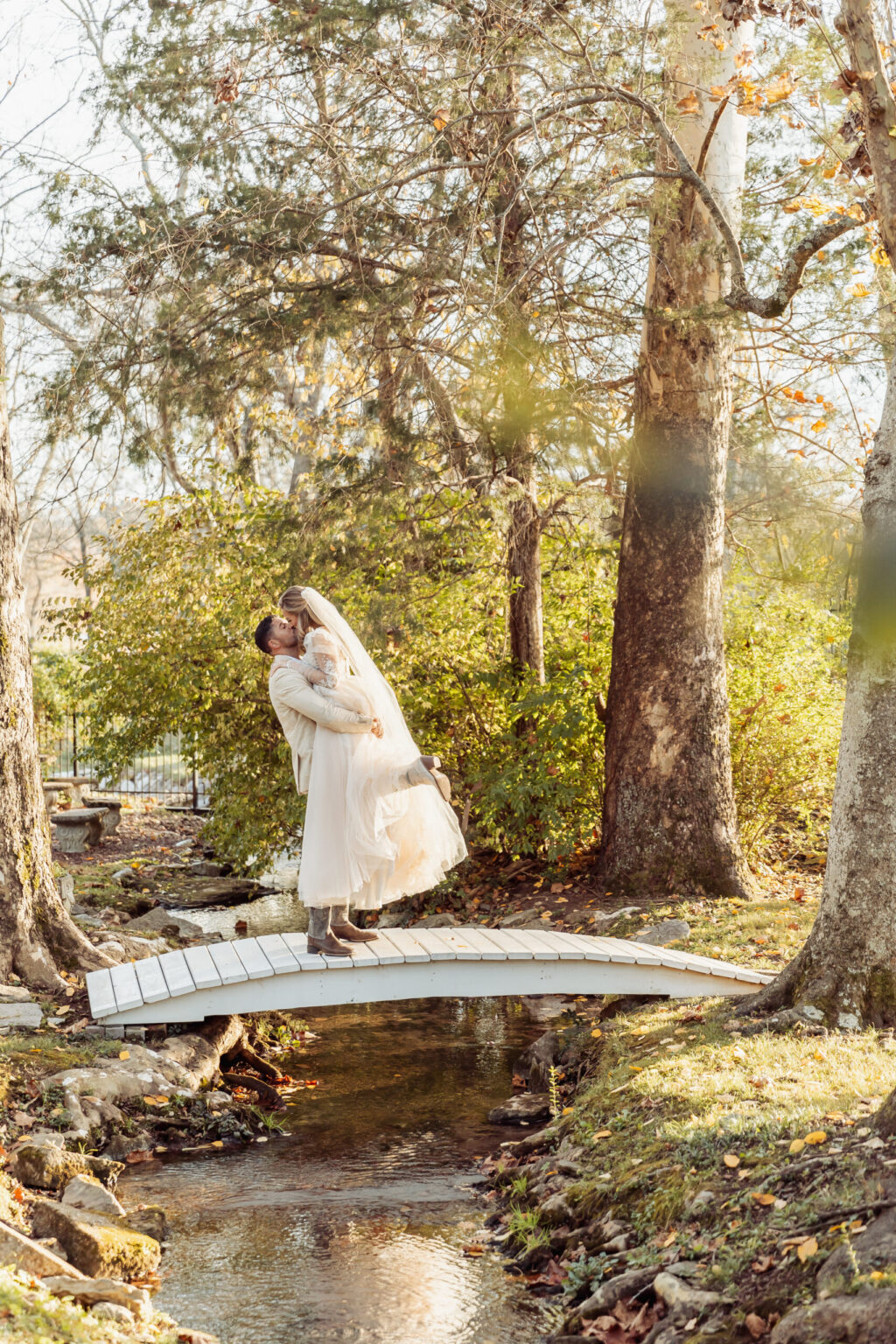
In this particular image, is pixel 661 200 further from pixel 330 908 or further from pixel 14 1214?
pixel 14 1214

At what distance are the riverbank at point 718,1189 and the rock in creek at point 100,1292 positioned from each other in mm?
1418

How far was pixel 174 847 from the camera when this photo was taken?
53.6ft

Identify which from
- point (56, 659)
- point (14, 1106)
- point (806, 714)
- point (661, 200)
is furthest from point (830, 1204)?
point (56, 659)

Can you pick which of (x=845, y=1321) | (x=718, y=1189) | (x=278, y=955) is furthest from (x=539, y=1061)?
(x=845, y=1321)

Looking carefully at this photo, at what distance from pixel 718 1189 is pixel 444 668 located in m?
6.88

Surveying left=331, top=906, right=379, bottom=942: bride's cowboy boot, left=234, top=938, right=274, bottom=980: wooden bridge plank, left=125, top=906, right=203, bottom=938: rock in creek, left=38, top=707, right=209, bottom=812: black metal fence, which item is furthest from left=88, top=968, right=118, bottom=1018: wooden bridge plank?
left=38, top=707, right=209, bottom=812: black metal fence

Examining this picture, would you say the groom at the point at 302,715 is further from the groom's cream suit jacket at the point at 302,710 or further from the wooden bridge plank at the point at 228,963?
the wooden bridge plank at the point at 228,963

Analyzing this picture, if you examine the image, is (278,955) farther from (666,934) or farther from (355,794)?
(666,934)

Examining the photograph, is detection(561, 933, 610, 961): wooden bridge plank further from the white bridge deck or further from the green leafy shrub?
the green leafy shrub

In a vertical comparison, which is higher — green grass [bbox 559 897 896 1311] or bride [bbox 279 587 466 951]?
bride [bbox 279 587 466 951]

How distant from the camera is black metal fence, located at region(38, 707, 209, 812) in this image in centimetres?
1766

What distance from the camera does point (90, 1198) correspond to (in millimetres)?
4840

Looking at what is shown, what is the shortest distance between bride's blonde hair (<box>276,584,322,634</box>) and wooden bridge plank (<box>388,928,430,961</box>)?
1902mm

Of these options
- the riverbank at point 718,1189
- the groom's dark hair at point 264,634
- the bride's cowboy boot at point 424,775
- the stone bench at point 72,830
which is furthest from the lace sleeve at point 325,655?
the stone bench at point 72,830
